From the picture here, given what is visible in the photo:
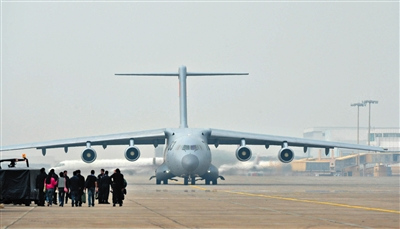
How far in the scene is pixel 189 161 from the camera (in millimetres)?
45000

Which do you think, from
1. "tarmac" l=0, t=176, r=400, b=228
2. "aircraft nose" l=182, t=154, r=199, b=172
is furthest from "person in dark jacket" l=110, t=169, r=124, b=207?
"aircraft nose" l=182, t=154, r=199, b=172

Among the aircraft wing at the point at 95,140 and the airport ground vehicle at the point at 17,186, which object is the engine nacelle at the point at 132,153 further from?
the airport ground vehicle at the point at 17,186

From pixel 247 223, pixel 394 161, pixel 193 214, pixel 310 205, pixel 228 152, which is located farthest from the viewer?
pixel 394 161

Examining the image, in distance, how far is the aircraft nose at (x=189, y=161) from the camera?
45000 mm

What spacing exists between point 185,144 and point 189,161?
1012 mm

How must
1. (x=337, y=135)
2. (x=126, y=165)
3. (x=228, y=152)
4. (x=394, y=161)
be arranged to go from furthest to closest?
(x=337, y=135) → (x=394, y=161) → (x=126, y=165) → (x=228, y=152)

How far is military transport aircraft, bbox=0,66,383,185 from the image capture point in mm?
45656

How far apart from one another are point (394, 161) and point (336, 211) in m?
68.4

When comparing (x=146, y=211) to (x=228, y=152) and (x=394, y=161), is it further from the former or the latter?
(x=394, y=161)

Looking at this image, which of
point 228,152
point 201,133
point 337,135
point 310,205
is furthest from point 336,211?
point 337,135

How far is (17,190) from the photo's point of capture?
27.5 meters

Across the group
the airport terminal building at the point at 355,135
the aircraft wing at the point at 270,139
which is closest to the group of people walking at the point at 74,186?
the aircraft wing at the point at 270,139

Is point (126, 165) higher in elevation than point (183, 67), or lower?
lower

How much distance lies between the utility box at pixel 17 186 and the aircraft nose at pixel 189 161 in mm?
17561
